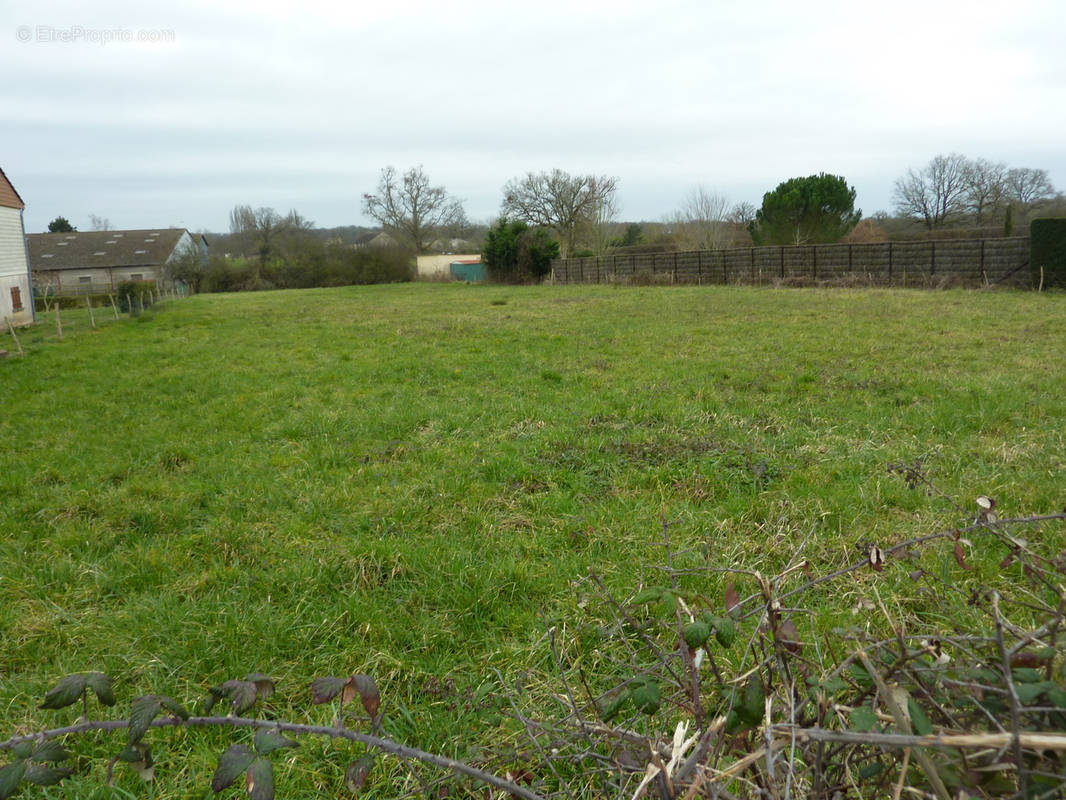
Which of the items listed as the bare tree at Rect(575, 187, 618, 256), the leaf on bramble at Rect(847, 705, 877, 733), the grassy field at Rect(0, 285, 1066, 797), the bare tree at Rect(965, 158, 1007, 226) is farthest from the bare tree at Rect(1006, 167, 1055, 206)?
the leaf on bramble at Rect(847, 705, 877, 733)

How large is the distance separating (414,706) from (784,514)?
2.55 metres

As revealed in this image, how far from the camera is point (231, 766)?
113 centimetres

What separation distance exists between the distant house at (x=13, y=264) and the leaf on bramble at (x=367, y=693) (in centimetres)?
2291

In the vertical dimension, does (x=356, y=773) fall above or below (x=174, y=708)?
below

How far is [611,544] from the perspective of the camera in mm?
3840

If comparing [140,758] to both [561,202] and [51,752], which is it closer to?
[51,752]

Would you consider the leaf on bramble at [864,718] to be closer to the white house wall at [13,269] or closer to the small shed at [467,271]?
the white house wall at [13,269]

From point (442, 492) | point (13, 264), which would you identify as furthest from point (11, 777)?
point (13, 264)

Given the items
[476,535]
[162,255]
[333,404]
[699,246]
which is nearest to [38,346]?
[333,404]

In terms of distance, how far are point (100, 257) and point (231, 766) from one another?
53.3 meters

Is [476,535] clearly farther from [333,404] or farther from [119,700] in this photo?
[333,404]

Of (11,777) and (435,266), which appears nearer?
(11,777)

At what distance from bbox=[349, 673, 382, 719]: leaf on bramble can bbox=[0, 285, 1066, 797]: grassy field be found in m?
0.88

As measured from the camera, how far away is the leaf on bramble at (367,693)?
1.34 metres
